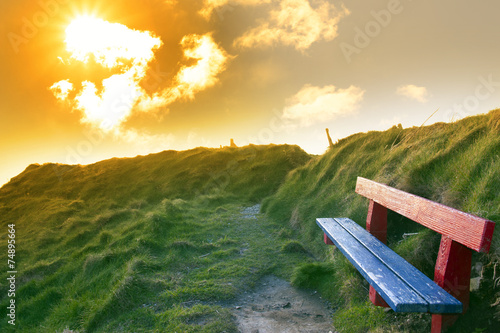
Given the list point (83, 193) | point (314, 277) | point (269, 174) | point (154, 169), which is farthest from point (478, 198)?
point (83, 193)

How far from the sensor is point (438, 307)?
2.96m

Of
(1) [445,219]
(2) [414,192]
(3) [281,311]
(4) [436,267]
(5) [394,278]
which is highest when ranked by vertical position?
(2) [414,192]

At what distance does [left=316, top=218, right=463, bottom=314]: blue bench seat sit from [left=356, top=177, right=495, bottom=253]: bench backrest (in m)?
0.54

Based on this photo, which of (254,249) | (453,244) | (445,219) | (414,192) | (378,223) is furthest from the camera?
(254,249)

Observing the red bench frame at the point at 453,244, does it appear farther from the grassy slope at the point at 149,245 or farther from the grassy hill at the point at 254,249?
the grassy slope at the point at 149,245

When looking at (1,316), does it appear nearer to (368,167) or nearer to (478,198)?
(368,167)

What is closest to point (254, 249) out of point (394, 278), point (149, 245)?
point (149, 245)

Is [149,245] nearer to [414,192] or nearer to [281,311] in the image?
[281,311]

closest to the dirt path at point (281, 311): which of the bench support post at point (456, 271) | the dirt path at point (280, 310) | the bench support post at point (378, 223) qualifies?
the dirt path at point (280, 310)

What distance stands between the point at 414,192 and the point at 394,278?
2.69 meters

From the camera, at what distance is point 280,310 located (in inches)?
201

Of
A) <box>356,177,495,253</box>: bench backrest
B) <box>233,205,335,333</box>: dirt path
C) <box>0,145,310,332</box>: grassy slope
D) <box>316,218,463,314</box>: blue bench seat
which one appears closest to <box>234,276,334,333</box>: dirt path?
<box>233,205,335,333</box>: dirt path

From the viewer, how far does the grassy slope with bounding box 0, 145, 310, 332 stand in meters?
5.50

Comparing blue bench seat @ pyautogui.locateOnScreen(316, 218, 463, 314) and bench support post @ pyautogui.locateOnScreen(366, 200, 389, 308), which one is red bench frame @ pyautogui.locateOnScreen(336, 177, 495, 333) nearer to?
blue bench seat @ pyautogui.locateOnScreen(316, 218, 463, 314)
